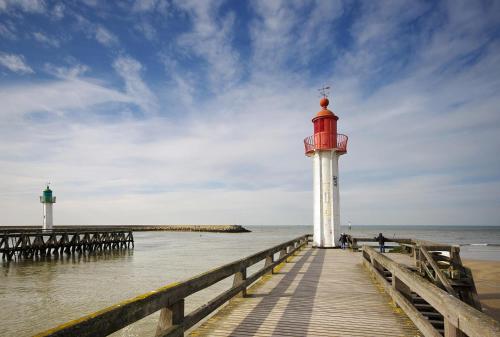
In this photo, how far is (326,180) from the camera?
20.1 meters

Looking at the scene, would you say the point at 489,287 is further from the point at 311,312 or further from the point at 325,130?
the point at 311,312

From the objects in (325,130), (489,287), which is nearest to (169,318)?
(325,130)

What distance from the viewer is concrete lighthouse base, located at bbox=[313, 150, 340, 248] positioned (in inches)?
784

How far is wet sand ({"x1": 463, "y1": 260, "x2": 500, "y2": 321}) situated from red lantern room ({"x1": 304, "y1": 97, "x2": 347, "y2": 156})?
968 cm

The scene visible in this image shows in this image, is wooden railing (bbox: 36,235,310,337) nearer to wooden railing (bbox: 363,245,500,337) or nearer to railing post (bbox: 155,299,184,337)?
railing post (bbox: 155,299,184,337)

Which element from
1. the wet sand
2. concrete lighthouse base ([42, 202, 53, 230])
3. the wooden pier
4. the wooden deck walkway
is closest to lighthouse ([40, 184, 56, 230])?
concrete lighthouse base ([42, 202, 53, 230])

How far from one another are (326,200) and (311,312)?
1414 cm

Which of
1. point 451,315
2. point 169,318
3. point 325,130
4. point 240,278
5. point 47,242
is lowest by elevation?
point 47,242

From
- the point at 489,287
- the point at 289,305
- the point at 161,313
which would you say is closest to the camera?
the point at 161,313

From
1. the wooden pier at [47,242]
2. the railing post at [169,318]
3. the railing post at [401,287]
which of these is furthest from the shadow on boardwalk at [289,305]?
the wooden pier at [47,242]

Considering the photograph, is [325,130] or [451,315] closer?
[451,315]

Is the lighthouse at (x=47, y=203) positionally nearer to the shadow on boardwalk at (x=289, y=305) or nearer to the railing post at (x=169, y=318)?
the shadow on boardwalk at (x=289, y=305)

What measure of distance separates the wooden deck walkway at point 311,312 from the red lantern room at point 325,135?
1135cm

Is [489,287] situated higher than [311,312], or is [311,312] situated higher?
[311,312]
